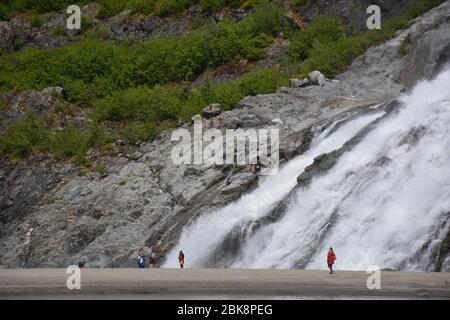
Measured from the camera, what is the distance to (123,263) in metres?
36.5

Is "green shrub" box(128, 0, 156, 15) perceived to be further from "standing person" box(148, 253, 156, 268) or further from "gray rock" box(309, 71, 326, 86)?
"standing person" box(148, 253, 156, 268)

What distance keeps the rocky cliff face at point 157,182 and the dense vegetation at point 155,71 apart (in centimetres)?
189

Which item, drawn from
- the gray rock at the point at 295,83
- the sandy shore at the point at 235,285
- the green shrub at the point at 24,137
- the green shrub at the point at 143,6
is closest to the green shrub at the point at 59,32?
the green shrub at the point at 143,6

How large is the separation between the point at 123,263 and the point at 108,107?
1989cm

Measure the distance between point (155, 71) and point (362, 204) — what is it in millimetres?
30500

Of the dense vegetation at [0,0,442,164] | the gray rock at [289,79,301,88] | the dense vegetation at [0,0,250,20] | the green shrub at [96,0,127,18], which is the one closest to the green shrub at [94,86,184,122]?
the dense vegetation at [0,0,442,164]

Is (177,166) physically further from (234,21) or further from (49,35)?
(49,35)

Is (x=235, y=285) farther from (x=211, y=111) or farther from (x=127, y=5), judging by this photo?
(x=127, y=5)

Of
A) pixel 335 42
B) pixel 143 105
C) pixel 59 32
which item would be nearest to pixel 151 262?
pixel 143 105

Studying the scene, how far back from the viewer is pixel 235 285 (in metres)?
26.0

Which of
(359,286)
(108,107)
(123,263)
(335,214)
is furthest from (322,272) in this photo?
(108,107)

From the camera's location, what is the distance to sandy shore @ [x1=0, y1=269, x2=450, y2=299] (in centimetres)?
2459

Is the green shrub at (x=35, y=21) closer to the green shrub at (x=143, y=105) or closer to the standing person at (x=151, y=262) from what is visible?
the green shrub at (x=143, y=105)

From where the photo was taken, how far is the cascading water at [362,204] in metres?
29.3
